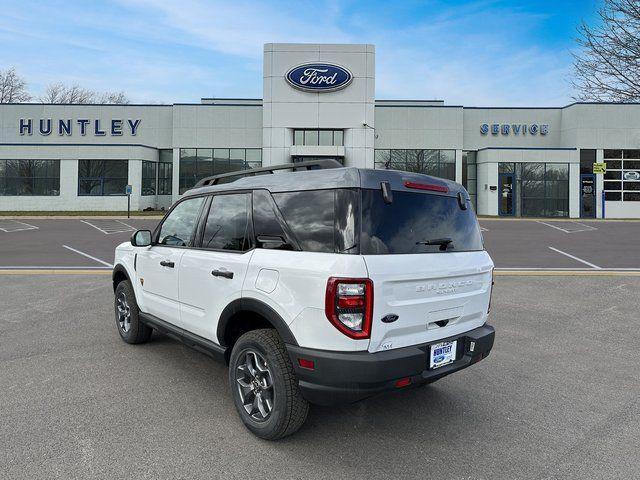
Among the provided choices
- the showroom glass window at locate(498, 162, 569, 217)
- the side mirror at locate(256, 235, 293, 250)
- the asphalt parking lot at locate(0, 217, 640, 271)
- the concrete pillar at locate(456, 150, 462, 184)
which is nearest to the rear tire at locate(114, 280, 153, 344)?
the side mirror at locate(256, 235, 293, 250)

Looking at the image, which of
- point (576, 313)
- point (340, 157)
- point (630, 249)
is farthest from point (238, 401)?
point (340, 157)

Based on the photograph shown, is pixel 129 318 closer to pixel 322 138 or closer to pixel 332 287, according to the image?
pixel 332 287

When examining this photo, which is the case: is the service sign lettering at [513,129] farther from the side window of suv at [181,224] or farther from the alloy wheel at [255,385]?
the alloy wheel at [255,385]

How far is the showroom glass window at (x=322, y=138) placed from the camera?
104ft

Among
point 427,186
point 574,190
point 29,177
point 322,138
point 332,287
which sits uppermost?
point 322,138

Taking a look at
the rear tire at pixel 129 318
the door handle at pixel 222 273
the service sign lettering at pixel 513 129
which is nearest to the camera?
the door handle at pixel 222 273

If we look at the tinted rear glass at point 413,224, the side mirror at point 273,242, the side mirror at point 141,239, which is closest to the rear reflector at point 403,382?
the tinted rear glass at point 413,224

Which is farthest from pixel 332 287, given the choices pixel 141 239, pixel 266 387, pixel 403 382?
pixel 141 239

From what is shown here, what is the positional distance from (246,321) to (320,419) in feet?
3.08

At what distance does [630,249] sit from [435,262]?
48.5 feet

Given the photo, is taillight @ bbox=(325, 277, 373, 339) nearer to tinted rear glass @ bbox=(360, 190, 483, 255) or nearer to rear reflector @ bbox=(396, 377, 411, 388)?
tinted rear glass @ bbox=(360, 190, 483, 255)

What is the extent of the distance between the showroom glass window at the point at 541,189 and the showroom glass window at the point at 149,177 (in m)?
27.3

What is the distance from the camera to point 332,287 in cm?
260

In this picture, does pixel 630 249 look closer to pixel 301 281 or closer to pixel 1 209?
pixel 301 281
